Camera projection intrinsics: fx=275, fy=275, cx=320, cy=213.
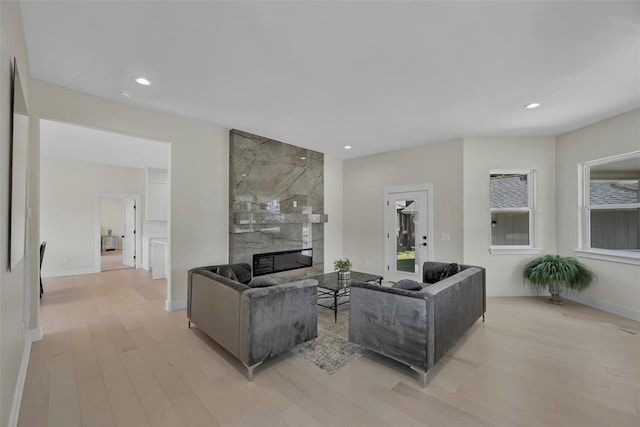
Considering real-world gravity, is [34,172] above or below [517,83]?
below

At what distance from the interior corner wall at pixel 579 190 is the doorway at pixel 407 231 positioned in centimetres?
206

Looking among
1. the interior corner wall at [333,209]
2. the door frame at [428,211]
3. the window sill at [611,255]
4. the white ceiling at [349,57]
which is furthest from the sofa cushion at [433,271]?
the interior corner wall at [333,209]

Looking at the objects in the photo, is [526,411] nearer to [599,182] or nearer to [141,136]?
[599,182]

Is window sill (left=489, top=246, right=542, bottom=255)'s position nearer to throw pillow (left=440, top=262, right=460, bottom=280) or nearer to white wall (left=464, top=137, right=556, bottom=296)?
white wall (left=464, top=137, right=556, bottom=296)

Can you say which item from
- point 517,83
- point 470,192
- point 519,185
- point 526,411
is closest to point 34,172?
point 526,411

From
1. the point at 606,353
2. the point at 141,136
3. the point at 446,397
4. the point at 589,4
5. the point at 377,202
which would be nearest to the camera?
the point at 589,4

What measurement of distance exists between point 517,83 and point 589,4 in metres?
1.05

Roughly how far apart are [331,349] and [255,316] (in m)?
0.98

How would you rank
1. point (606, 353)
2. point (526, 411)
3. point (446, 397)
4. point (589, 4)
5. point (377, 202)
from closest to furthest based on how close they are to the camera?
point (589, 4), point (526, 411), point (446, 397), point (606, 353), point (377, 202)

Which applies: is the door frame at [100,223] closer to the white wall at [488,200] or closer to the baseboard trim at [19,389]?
the baseboard trim at [19,389]

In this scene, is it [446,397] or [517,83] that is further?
[517,83]

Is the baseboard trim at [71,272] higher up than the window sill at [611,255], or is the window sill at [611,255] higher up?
the window sill at [611,255]

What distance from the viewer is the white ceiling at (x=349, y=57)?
192 centimetres

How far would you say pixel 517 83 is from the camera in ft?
9.34
